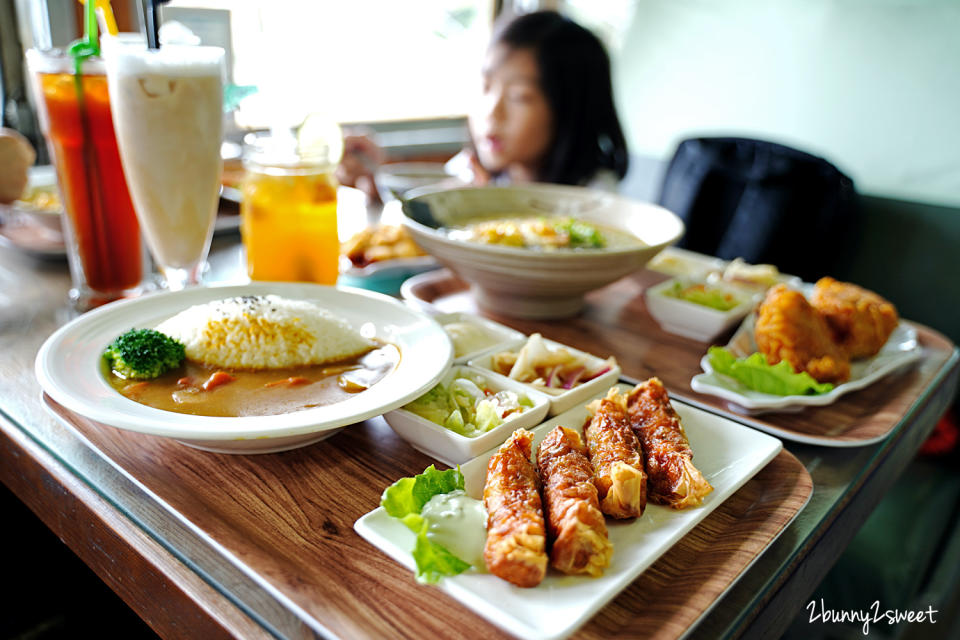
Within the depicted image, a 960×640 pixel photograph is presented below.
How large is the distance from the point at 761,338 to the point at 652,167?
100 inches

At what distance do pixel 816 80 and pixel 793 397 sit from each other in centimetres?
322

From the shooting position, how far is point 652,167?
366cm

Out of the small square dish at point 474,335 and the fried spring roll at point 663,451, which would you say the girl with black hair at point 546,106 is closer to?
the small square dish at point 474,335

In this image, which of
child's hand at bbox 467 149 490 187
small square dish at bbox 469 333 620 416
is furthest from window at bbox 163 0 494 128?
small square dish at bbox 469 333 620 416

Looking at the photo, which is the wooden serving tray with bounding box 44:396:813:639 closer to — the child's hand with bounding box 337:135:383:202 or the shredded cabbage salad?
the shredded cabbage salad

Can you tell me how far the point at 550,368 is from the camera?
3.86 feet

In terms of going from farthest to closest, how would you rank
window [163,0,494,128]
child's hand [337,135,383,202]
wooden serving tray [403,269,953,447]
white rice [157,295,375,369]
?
window [163,0,494,128], child's hand [337,135,383,202], wooden serving tray [403,269,953,447], white rice [157,295,375,369]

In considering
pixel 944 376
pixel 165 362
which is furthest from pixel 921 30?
pixel 165 362

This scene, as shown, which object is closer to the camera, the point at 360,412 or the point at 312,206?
the point at 360,412

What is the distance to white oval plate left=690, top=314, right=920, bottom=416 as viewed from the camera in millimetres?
1139

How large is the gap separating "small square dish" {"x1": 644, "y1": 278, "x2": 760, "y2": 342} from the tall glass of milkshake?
99cm

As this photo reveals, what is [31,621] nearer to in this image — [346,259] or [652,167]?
[346,259]

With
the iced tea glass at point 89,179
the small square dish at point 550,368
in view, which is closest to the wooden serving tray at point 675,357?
the small square dish at point 550,368

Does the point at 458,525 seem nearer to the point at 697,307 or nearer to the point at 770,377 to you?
the point at 770,377
